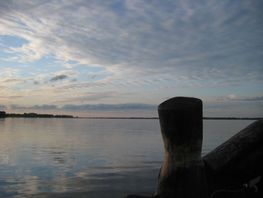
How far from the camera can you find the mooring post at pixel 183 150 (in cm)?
520

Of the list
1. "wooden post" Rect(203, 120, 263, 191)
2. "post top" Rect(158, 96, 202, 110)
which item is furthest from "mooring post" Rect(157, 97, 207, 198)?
"wooden post" Rect(203, 120, 263, 191)

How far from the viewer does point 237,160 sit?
6207mm

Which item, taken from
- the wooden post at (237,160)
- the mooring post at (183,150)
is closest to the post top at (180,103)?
the mooring post at (183,150)

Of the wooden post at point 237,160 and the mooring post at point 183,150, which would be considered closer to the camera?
the mooring post at point 183,150

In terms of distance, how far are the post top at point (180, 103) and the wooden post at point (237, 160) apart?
1343 millimetres

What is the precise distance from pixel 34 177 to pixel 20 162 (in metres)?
5.16

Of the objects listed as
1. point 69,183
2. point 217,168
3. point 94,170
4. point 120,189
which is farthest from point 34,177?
point 217,168

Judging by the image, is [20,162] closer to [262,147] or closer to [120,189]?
[120,189]

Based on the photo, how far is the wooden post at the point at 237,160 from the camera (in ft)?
20.1

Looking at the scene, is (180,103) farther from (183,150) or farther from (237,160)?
(237,160)

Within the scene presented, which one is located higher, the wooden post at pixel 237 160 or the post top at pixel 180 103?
the post top at pixel 180 103

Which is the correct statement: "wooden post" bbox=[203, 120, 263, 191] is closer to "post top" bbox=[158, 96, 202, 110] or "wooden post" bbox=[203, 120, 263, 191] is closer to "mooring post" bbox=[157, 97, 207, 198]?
"mooring post" bbox=[157, 97, 207, 198]

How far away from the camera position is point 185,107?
5215 millimetres

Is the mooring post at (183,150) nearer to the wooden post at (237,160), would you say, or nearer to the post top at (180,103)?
the post top at (180,103)
